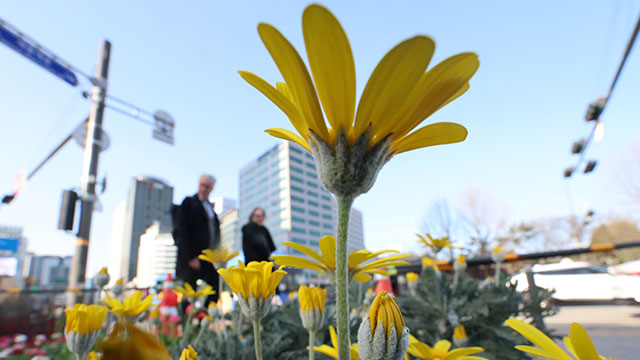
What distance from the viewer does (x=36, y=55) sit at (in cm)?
468

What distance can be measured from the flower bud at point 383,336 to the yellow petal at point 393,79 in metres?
0.21

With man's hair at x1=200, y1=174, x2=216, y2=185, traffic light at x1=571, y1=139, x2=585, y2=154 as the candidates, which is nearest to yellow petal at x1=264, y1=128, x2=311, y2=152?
man's hair at x1=200, y1=174, x2=216, y2=185

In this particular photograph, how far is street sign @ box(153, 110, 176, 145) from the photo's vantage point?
638 centimetres

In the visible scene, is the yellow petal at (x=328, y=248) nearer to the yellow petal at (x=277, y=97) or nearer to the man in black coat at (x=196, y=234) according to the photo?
the yellow petal at (x=277, y=97)

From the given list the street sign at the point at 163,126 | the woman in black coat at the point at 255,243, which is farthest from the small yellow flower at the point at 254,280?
the street sign at the point at 163,126

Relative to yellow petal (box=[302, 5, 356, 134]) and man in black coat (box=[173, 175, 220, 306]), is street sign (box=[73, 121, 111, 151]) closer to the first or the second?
man in black coat (box=[173, 175, 220, 306])

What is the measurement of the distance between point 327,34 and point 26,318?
594 cm

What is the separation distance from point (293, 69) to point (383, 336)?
0.96 ft

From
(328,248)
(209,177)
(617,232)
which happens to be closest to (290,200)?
(617,232)

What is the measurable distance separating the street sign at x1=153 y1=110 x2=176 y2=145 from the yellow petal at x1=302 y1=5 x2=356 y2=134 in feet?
22.3

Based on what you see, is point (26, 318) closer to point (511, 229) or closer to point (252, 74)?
point (252, 74)

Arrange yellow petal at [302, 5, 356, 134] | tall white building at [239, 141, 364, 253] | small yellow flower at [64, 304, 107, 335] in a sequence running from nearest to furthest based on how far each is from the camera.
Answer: yellow petal at [302, 5, 356, 134], small yellow flower at [64, 304, 107, 335], tall white building at [239, 141, 364, 253]

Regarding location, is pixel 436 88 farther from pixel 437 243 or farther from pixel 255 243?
pixel 255 243

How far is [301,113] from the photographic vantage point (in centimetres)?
39
